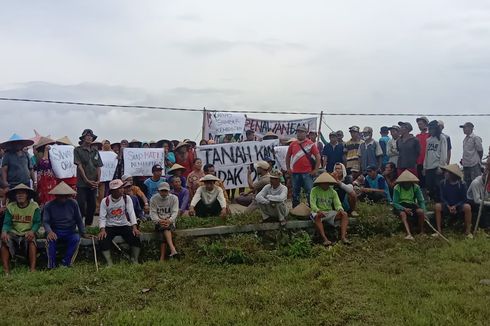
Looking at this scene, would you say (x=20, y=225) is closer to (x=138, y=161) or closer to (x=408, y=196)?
(x=138, y=161)

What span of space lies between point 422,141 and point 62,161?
7919mm

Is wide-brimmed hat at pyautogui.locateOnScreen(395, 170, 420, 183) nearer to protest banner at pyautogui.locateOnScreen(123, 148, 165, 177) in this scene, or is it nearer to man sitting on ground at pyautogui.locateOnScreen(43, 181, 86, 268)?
protest banner at pyautogui.locateOnScreen(123, 148, 165, 177)

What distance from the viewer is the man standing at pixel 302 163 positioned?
10.9 metres

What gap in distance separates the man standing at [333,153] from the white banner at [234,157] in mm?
1432

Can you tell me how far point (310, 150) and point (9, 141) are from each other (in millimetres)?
5710

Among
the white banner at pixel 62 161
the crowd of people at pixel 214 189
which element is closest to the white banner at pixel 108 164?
the crowd of people at pixel 214 189

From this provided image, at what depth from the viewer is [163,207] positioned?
9.62 metres

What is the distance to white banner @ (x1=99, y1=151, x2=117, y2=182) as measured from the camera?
39.7ft

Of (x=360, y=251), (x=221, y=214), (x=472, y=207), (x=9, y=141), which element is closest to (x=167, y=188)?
(x=221, y=214)

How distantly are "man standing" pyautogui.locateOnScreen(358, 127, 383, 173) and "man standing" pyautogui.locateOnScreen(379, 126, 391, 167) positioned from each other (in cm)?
17

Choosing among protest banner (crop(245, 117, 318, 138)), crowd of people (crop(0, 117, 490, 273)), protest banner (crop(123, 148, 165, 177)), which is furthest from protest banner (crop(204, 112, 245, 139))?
protest banner (crop(123, 148, 165, 177))

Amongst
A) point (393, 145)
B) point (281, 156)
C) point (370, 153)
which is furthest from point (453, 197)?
point (281, 156)

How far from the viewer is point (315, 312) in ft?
A: 21.2

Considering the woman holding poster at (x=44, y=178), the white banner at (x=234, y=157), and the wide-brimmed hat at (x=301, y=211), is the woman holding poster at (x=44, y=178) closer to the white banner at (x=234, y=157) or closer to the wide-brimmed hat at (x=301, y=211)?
the white banner at (x=234, y=157)
